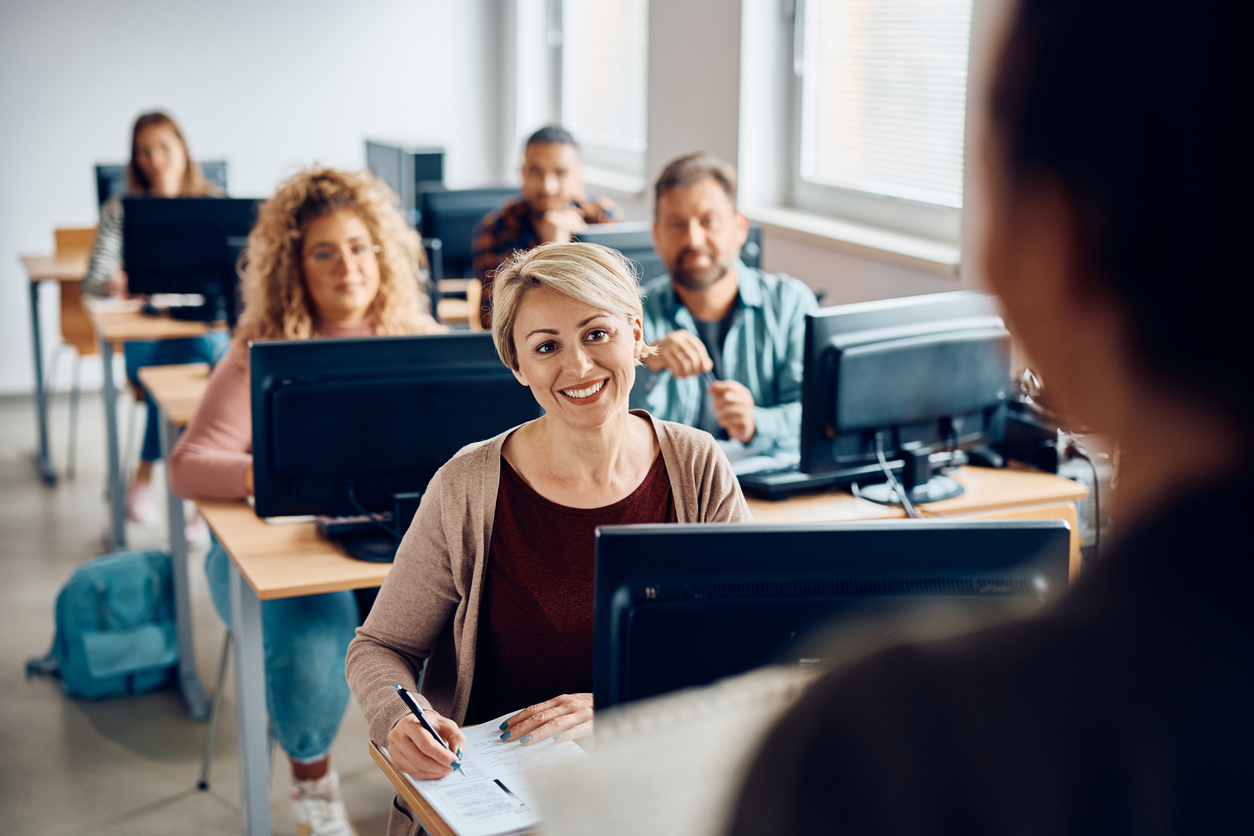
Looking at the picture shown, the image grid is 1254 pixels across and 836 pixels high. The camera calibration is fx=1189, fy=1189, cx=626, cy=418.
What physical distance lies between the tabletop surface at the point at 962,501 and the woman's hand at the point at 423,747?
933 millimetres

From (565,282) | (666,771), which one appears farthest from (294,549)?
(666,771)

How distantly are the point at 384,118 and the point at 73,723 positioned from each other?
427 cm

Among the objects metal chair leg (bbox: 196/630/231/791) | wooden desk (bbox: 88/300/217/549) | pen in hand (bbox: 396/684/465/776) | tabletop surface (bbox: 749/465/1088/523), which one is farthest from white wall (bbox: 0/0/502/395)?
pen in hand (bbox: 396/684/465/776)

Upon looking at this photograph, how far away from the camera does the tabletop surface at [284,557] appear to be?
6.19 ft

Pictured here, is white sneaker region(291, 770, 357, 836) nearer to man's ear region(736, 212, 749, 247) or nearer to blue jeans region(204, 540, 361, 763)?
blue jeans region(204, 540, 361, 763)

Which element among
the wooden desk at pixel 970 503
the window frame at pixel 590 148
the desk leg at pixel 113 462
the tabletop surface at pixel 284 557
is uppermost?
the window frame at pixel 590 148

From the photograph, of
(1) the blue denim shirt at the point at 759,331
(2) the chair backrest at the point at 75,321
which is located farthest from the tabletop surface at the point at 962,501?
(2) the chair backrest at the point at 75,321

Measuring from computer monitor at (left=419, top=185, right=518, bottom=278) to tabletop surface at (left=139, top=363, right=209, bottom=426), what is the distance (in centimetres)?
122

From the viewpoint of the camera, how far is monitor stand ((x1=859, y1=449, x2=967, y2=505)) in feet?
7.37

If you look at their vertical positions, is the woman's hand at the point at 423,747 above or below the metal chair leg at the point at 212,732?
above

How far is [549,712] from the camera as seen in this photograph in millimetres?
1316

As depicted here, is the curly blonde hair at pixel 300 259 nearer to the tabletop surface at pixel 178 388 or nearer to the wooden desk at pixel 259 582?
the tabletop surface at pixel 178 388

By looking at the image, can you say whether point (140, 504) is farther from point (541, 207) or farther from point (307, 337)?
point (307, 337)

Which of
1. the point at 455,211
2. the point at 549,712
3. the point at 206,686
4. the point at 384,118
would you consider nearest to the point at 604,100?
the point at 384,118
